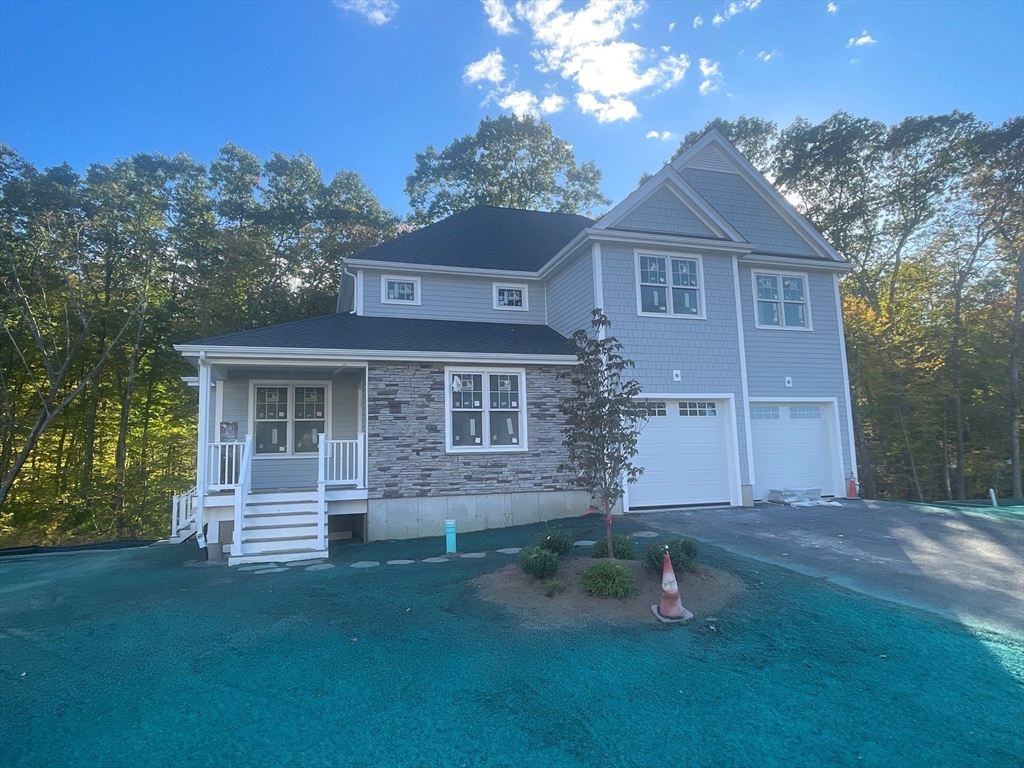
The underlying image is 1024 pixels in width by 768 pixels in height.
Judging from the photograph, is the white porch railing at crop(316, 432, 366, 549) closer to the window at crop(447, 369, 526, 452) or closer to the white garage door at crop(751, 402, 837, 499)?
the window at crop(447, 369, 526, 452)

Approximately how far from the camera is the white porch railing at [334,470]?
942cm

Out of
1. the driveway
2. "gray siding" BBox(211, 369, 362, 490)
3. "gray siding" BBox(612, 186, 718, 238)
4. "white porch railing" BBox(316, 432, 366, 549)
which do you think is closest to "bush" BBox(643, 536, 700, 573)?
the driveway

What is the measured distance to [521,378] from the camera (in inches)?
449

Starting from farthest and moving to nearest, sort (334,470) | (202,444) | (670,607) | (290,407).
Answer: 1. (290,407)
2. (334,470)
3. (202,444)
4. (670,607)

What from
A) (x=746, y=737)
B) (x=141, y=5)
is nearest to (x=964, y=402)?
(x=746, y=737)

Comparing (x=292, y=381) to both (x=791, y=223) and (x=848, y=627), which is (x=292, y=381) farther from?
(x=791, y=223)

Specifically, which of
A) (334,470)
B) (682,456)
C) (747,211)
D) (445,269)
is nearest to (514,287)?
(445,269)

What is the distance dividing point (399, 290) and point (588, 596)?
9645mm

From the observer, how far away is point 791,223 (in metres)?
14.2

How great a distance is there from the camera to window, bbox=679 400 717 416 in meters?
12.1

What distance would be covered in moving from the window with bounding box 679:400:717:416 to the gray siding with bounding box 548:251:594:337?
2.62 meters

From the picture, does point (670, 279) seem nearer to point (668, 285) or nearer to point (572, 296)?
point (668, 285)

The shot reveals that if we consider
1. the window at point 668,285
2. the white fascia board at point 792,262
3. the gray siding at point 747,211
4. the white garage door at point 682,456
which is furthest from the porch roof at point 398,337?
the gray siding at point 747,211

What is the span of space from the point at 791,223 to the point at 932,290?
1034 centimetres
